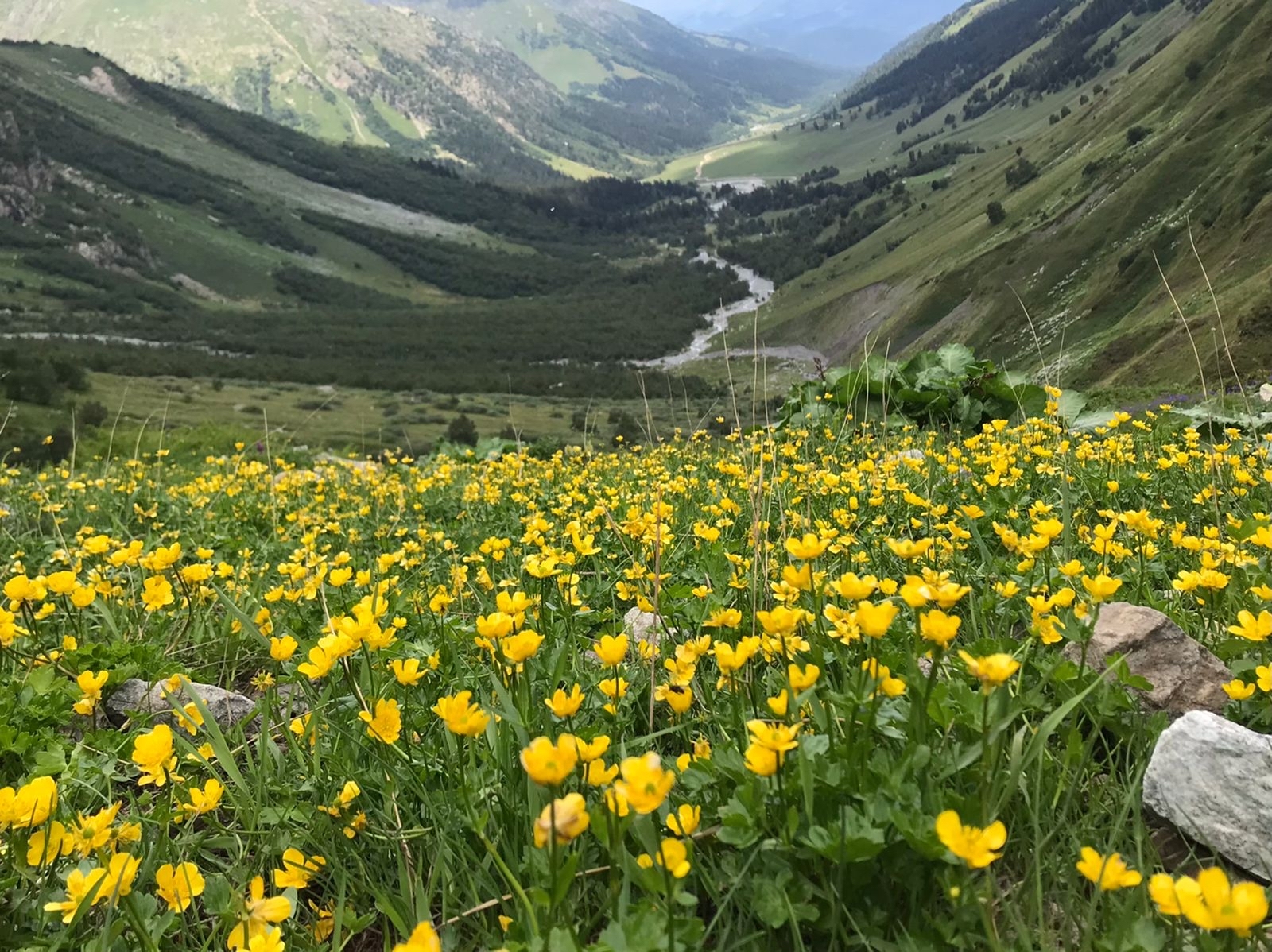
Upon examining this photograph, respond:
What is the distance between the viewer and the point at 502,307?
187 meters

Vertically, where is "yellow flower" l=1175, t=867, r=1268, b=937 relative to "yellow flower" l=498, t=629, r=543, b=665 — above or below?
below

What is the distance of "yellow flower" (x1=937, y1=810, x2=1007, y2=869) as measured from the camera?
1.26 meters

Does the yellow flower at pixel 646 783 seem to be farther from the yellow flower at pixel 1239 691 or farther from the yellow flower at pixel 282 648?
the yellow flower at pixel 1239 691

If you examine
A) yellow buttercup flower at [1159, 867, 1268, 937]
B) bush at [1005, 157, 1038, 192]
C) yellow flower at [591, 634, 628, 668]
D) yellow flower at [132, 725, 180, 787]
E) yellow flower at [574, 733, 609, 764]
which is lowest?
yellow flower at [132, 725, 180, 787]

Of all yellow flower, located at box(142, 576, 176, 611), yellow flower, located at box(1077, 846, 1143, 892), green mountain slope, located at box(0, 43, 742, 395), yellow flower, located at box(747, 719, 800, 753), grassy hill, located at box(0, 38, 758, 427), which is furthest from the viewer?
green mountain slope, located at box(0, 43, 742, 395)

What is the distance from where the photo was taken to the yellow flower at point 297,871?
1812mm

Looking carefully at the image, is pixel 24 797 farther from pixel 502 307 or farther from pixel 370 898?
pixel 502 307

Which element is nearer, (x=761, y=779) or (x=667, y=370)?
(x=761, y=779)

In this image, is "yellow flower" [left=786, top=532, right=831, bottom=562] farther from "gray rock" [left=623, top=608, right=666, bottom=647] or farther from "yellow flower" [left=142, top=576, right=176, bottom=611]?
"yellow flower" [left=142, top=576, right=176, bottom=611]

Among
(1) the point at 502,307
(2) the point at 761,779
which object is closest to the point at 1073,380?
(2) the point at 761,779

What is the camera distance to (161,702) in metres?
3.05

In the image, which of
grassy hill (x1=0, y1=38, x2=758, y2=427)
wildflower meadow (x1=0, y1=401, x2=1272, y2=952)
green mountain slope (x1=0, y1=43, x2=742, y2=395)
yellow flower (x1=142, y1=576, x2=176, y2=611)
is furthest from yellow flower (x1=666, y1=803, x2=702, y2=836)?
green mountain slope (x1=0, y1=43, x2=742, y2=395)

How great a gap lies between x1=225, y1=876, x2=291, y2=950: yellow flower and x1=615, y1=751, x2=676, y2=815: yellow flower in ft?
3.00

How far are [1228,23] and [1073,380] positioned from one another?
52.8m
